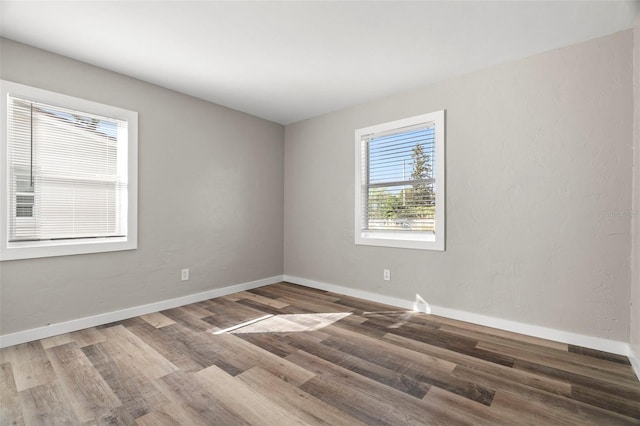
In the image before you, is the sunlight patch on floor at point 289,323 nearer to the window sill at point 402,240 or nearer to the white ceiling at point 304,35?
Result: the window sill at point 402,240

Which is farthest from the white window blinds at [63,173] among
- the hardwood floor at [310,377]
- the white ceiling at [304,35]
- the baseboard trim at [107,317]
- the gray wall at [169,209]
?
the hardwood floor at [310,377]

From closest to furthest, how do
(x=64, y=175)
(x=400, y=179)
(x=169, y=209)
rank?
(x=64, y=175) → (x=169, y=209) → (x=400, y=179)

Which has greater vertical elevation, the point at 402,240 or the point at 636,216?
the point at 636,216

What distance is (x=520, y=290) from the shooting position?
107 inches

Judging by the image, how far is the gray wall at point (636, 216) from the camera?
6.88ft

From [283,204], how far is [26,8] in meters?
3.38

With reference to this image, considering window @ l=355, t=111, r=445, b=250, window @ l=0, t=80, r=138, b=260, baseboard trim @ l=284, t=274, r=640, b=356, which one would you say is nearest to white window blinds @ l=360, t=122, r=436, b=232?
window @ l=355, t=111, r=445, b=250

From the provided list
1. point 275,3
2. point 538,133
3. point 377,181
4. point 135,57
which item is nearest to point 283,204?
point 377,181

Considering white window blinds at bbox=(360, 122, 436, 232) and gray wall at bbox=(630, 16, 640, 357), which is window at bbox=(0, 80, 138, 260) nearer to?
white window blinds at bbox=(360, 122, 436, 232)

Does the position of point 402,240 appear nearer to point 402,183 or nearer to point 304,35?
point 402,183

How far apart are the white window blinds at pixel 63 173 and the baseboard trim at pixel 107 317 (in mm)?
787

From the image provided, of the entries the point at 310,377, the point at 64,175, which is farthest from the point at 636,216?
the point at 64,175

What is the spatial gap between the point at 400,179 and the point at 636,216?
78.5 inches

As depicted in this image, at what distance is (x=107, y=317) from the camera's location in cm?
296
